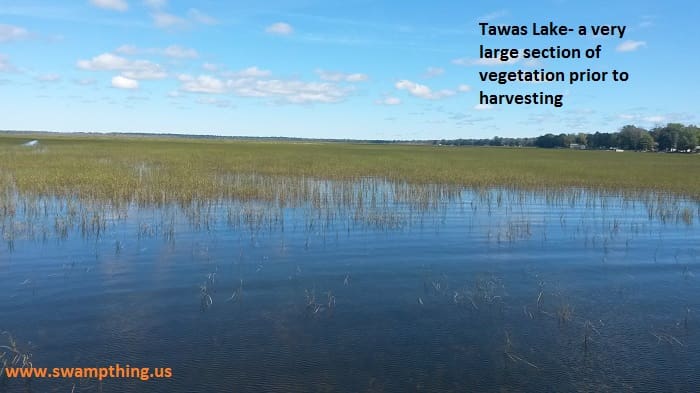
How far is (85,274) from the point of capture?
9297mm

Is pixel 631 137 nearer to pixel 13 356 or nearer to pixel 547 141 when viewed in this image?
pixel 547 141

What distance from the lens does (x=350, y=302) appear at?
8000 mm

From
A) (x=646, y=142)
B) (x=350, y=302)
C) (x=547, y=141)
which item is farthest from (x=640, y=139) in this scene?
(x=350, y=302)

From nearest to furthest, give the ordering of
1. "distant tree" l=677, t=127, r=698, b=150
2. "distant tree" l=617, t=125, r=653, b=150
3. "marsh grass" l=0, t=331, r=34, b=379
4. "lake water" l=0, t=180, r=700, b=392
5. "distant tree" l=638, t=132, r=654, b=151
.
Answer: "marsh grass" l=0, t=331, r=34, b=379 < "lake water" l=0, t=180, r=700, b=392 < "distant tree" l=677, t=127, r=698, b=150 < "distant tree" l=638, t=132, r=654, b=151 < "distant tree" l=617, t=125, r=653, b=150

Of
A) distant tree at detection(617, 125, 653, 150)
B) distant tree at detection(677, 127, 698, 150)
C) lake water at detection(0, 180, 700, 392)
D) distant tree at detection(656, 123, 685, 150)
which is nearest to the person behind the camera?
lake water at detection(0, 180, 700, 392)

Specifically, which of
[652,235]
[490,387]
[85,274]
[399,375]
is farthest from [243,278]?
[652,235]

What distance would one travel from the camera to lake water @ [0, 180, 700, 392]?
18.8 feet

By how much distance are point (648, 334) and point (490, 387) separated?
2986 millimetres

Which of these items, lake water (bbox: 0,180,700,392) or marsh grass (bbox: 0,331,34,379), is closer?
marsh grass (bbox: 0,331,34,379)

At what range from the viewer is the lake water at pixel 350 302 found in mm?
5723

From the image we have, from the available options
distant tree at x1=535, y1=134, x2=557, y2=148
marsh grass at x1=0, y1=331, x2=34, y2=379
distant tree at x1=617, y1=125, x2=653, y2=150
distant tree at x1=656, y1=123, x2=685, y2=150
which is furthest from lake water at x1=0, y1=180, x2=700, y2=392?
distant tree at x1=535, y1=134, x2=557, y2=148

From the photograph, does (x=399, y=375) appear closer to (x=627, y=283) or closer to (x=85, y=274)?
(x=627, y=283)

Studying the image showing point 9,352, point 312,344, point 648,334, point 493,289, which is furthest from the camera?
point 493,289

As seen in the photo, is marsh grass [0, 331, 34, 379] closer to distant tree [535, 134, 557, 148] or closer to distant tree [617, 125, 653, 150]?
distant tree [617, 125, 653, 150]
